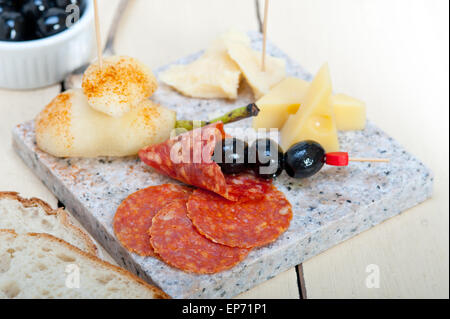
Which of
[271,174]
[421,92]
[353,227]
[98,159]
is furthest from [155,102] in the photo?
[421,92]

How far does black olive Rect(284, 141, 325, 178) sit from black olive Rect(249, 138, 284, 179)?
0.11 ft

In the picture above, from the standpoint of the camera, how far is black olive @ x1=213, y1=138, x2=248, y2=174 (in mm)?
2410

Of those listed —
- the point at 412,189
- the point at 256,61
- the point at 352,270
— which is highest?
the point at 256,61

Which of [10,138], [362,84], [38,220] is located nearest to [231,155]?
[38,220]

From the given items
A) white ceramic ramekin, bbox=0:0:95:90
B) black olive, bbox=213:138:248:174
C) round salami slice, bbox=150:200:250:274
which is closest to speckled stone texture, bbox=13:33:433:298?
round salami slice, bbox=150:200:250:274

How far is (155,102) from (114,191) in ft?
1.73

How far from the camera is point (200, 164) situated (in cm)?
236

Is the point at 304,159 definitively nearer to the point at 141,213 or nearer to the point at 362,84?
the point at 141,213

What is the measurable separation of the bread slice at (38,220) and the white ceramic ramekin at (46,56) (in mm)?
713

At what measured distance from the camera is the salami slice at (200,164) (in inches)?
92.6

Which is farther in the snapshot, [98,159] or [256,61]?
[256,61]

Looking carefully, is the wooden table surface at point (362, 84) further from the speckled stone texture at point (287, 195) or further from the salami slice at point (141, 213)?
the salami slice at point (141, 213)

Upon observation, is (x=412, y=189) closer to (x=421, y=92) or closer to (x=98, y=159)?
(x=421, y=92)

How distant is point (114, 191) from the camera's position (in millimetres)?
2451
